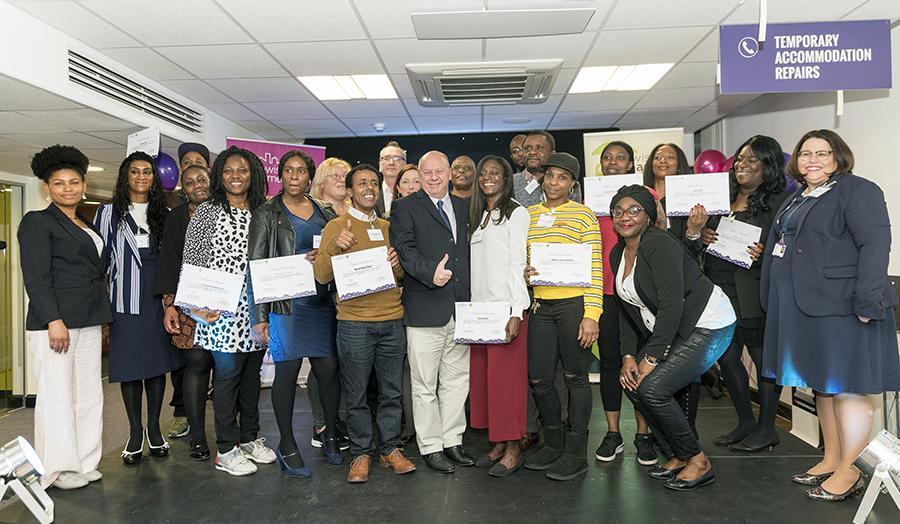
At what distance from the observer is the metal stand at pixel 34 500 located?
2422 mm

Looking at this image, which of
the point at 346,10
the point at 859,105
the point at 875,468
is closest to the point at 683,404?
the point at 875,468

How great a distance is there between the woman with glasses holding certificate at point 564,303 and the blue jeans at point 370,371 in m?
0.75

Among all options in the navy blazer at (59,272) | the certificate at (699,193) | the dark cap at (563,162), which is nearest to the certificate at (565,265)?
the dark cap at (563,162)

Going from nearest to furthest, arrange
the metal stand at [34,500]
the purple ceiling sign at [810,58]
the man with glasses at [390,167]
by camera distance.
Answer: the metal stand at [34,500]
the purple ceiling sign at [810,58]
the man with glasses at [390,167]

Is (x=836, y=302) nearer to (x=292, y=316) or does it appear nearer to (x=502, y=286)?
(x=502, y=286)

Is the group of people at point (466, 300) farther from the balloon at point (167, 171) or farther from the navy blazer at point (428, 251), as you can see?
the balloon at point (167, 171)

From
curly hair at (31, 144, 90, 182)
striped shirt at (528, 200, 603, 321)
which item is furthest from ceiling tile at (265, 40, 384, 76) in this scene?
striped shirt at (528, 200, 603, 321)

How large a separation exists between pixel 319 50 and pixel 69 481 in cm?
339

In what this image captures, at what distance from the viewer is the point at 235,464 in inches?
125

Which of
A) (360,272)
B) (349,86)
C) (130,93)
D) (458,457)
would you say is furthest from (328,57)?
(458,457)

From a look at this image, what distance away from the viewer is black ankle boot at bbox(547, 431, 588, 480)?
9.75 ft

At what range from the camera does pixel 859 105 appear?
4.29 metres

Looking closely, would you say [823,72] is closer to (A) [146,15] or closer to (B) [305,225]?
(B) [305,225]

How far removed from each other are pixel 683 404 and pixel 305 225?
8.05ft
